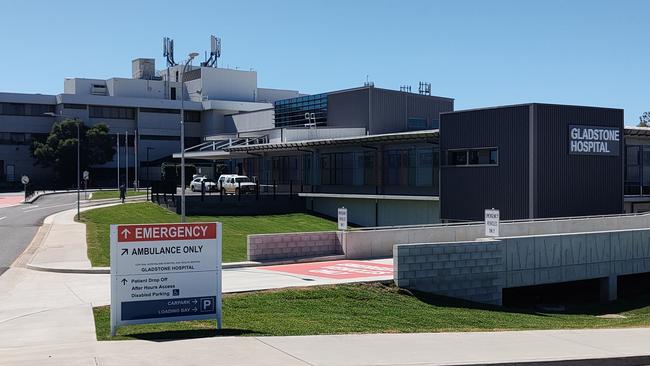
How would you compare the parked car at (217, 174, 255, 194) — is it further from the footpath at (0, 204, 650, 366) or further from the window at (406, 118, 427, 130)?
the footpath at (0, 204, 650, 366)

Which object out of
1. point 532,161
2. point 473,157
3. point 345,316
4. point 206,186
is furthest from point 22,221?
point 345,316

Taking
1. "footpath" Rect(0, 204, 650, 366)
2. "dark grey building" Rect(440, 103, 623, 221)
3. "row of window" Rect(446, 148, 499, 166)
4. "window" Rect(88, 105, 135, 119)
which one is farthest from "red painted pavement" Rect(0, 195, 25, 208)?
"footpath" Rect(0, 204, 650, 366)

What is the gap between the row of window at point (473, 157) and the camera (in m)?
39.1

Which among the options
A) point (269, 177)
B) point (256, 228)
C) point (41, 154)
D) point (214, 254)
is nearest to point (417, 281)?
point (214, 254)

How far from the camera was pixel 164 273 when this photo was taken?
1274cm

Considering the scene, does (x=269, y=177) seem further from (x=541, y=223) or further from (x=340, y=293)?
(x=340, y=293)

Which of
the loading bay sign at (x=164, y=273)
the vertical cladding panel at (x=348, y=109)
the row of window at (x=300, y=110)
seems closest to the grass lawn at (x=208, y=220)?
the vertical cladding panel at (x=348, y=109)

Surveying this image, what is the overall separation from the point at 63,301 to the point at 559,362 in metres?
12.0

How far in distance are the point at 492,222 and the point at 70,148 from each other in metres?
69.9

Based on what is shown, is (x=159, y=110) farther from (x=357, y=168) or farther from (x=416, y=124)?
(x=357, y=168)

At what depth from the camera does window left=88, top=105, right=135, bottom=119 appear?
91625mm

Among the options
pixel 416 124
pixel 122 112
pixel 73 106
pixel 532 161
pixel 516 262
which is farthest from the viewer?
pixel 122 112

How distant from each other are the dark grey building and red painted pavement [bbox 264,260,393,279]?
14.5m

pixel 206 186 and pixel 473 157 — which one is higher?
pixel 473 157
